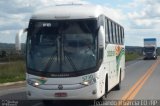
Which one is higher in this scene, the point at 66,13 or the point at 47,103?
the point at 66,13

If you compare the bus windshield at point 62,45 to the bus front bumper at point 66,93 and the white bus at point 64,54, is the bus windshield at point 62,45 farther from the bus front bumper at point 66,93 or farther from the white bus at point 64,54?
the bus front bumper at point 66,93

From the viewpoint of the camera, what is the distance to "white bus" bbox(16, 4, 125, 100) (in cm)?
1427

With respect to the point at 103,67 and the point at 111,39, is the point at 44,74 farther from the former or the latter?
the point at 111,39

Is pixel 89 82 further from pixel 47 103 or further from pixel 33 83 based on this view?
pixel 47 103

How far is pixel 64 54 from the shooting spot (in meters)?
14.5

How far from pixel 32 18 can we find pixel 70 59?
71.2 inches

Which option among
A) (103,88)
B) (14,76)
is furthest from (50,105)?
(14,76)

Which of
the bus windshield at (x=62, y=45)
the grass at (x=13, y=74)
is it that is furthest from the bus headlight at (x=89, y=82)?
the grass at (x=13, y=74)

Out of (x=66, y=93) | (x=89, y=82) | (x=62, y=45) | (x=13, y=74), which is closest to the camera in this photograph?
(x=66, y=93)

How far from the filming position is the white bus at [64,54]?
14.3 m

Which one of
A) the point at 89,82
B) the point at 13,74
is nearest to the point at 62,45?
the point at 89,82

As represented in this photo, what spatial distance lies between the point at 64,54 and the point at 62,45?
0.28m

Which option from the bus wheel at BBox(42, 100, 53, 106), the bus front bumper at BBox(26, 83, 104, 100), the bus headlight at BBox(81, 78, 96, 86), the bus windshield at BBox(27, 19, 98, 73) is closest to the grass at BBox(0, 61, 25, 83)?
the bus wheel at BBox(42, 100, 53, 106)

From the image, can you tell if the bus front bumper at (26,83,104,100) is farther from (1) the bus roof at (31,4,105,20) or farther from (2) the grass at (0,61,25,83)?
(2) the grass at (0,61,25,83)
